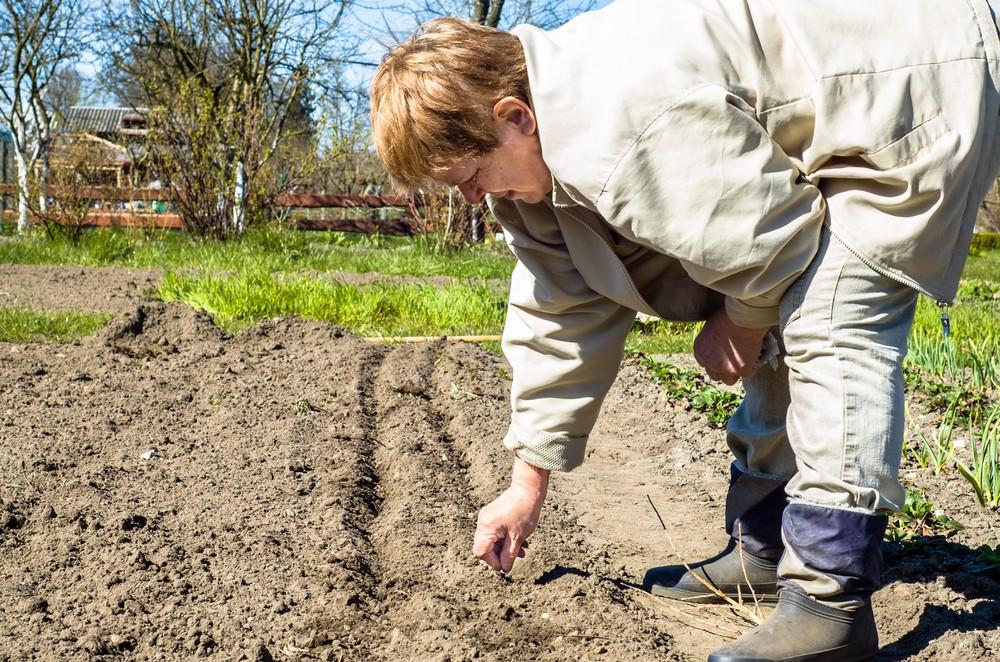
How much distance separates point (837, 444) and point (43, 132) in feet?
57.7

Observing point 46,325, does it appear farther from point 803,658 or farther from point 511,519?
point 803,658

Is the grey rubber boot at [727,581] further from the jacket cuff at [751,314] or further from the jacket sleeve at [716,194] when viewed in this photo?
the jacket sleeve at [716,194]

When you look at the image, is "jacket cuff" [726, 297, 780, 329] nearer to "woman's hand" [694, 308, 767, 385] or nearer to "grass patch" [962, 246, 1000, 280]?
"woman's hand" [694, 308, 767, 385]

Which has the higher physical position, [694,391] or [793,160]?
[793,160]

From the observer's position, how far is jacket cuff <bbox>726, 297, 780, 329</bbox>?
6.32 feet

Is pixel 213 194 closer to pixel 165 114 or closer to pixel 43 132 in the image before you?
pixel 165 114

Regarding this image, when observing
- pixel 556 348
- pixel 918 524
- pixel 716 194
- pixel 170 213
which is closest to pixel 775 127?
pixel 716 194

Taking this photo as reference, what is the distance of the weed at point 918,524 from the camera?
8.82 ft

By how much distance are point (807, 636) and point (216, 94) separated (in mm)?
15017

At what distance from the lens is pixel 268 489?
3018 millimetres

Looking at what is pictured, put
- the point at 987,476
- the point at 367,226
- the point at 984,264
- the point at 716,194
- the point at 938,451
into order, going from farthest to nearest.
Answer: the point at 367,226
the point at 984,264
the point at 938,451
the point at 987,476
the point at 716,194

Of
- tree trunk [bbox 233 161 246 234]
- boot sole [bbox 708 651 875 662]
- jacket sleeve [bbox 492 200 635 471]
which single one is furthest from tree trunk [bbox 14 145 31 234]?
boot sole [bbox 708 651 875 662]

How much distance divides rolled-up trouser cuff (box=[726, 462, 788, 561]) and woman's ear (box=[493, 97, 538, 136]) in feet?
3.49

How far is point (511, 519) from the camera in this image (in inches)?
85.6
